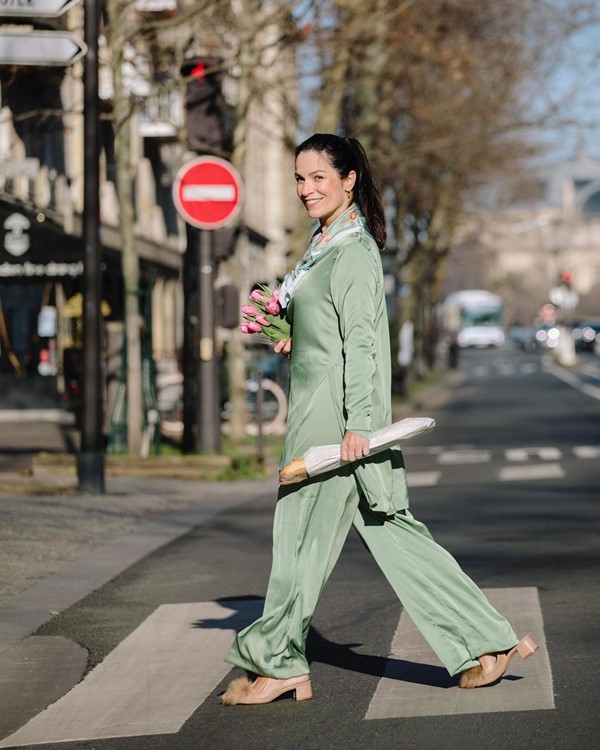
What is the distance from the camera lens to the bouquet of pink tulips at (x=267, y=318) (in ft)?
Answer: 19.0

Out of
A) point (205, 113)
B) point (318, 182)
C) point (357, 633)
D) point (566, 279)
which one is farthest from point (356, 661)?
point (566, 279)

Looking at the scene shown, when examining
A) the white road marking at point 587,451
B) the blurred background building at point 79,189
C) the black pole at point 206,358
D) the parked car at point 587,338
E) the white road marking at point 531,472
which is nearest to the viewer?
the white road marking at point 531,472

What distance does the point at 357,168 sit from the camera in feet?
18.8

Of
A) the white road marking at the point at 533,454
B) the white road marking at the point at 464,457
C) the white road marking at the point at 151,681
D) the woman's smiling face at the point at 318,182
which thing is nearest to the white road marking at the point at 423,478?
the white road marking at the point at 464,457

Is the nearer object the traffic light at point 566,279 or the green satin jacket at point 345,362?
the green satin jacket at point 345,362

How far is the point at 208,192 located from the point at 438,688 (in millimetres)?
11174

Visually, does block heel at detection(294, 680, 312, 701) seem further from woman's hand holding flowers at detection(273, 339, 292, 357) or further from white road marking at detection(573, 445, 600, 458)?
white road marking at detection(573, 445, 600, 458)

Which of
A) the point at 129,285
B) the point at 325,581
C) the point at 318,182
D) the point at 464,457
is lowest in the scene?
the point at 464,457

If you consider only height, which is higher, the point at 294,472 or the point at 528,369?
the point at 294,472

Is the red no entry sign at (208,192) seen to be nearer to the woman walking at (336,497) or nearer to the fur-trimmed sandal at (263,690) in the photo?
the woman walking at (336,497)

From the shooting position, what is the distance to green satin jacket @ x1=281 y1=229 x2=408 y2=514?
5.48m

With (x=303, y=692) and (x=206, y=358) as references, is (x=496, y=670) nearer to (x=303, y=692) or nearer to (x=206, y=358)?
(x=303, y=692)

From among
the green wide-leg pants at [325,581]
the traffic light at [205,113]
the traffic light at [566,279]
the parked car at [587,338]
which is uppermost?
the traffic light at [205,113]

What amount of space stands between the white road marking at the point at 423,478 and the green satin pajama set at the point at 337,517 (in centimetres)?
913
